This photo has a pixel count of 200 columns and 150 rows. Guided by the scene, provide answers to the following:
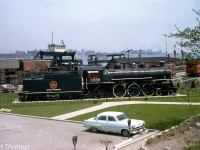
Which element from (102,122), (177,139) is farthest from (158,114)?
(177,139)

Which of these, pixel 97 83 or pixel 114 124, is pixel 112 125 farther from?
pixel 97 83

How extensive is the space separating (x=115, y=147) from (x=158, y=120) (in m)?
6.47

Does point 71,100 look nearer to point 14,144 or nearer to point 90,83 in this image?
point 90,83

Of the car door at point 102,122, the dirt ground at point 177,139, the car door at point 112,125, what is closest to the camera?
Answer: the dirt ground at point 177,139

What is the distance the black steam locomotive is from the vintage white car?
13.6 m

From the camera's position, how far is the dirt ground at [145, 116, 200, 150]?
46.5 feet

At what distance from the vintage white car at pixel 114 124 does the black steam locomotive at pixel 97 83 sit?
13591mm

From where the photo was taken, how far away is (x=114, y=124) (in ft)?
60.0


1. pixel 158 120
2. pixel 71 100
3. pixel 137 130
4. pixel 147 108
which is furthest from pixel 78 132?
pixel 71 100

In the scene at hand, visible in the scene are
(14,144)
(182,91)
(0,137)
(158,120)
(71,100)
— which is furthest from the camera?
(182,91)

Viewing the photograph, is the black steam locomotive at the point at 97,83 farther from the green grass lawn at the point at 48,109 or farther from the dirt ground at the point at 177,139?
the dirt ground at the point at 177,139

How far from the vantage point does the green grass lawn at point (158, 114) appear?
790 inches

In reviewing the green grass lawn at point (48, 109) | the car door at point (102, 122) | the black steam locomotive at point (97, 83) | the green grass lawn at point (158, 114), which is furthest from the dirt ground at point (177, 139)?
the black steam locomotive at point (97, 83)

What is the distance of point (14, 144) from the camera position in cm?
1714
